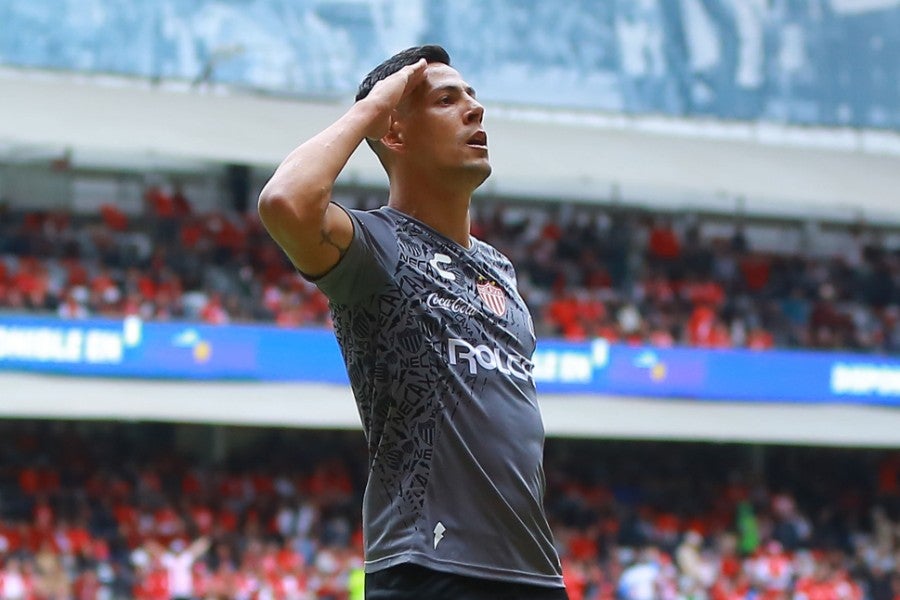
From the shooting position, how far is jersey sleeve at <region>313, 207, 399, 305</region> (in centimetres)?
270

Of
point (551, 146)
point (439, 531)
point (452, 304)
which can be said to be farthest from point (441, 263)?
point (551, 146)

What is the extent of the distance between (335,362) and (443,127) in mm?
14230

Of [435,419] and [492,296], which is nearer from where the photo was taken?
[435,419]

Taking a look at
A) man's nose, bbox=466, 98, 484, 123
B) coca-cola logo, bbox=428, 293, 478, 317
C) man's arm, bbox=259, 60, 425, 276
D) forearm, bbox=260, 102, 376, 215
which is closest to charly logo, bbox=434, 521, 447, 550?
coca-cola logo, bbox=428, 293, 478, 317

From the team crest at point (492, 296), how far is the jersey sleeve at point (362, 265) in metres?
0.23

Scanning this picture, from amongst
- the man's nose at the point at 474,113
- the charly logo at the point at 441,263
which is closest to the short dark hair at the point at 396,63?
the man's nose at the point at 474,113

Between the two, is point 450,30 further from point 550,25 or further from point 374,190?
point 374,190

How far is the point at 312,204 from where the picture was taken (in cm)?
262

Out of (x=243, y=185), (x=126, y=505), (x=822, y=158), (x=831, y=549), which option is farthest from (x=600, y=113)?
(x=126, y=505)

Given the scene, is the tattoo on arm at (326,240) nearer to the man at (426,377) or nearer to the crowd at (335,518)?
the man at (426,377)

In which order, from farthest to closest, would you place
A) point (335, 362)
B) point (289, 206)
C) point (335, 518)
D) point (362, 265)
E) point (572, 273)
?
point (572, 273) < point (335, 362) < point (335, 518) < point (362, 265) < point (289, 206)

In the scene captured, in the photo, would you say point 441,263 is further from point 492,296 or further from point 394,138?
point 394,138

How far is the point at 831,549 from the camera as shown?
18688 mm

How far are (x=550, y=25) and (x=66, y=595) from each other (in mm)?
9396
